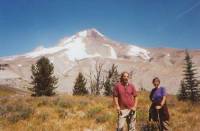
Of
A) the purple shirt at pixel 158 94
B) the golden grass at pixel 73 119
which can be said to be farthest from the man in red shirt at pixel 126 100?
the golden grass at pixel 73 119

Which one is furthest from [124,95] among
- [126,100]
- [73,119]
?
[73,119]

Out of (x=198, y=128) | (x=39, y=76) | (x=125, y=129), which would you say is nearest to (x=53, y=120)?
(x=125, y=129)

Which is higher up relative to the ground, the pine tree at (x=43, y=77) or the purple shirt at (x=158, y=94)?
the pine tree at (x=43, y=77)

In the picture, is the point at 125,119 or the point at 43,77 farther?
the point at 43,77

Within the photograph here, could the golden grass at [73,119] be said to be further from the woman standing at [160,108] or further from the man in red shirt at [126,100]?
the man in red shirt at [126,100]

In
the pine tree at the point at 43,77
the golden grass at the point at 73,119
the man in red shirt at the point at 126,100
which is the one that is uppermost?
the pine tree at the point at 43,77

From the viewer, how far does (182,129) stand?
42.7 ft

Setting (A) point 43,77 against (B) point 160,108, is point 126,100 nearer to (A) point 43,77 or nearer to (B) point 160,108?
(B) point 160,108

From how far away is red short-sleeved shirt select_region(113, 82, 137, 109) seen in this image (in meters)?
11.6

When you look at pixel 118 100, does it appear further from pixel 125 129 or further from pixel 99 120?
pixel 99 120

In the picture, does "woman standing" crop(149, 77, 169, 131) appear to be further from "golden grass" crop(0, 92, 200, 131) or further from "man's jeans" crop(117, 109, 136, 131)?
"man's jeans" crop(117, 109, 136, 131)

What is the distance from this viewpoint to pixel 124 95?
1159cm

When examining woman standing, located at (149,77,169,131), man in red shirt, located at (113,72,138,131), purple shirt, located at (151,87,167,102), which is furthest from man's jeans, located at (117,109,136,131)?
purple shirt, located at (151,87,167,102)

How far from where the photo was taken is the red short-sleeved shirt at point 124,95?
38.0 ft
